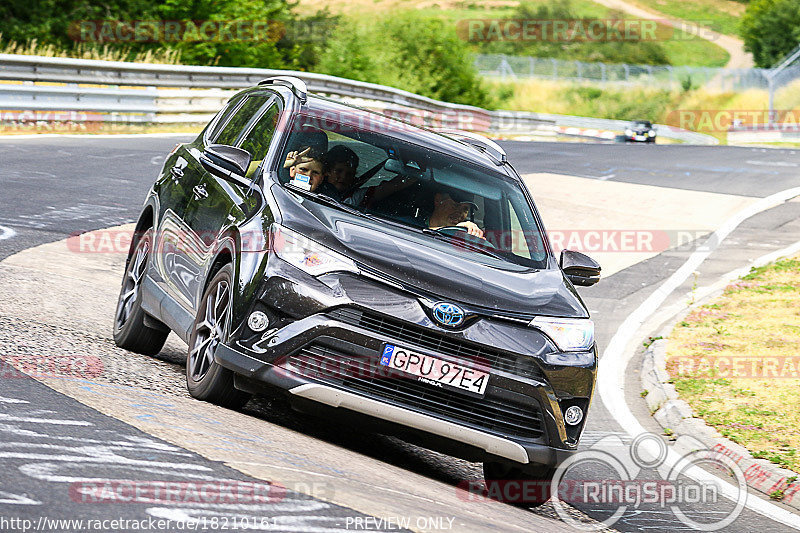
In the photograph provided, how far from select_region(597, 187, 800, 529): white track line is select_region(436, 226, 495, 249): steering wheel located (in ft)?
7.45

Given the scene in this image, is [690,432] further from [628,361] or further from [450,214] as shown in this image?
[450,214]

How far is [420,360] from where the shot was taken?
5766 mm

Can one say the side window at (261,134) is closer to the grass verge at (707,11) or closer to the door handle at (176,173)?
the door handle at (176,173)

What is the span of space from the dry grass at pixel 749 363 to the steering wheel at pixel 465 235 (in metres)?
2.62

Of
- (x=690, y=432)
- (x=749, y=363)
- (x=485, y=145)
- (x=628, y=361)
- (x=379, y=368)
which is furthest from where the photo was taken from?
(x=628, y=361)

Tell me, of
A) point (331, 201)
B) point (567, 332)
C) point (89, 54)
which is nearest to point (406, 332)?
point (567, 332)

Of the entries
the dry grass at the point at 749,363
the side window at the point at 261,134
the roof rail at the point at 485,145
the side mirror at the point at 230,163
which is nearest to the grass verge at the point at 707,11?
the dry grass at the point at 749,363

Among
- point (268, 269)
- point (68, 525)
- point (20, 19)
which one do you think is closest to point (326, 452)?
point (268, 269)

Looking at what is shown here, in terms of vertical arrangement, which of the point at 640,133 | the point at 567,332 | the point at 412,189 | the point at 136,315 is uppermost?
the point at 640,133

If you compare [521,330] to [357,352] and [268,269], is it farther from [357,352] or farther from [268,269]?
[268,269]

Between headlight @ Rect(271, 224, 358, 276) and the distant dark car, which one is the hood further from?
the distant dark car

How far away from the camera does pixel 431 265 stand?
6.16 meters

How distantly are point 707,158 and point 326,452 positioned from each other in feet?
81.1

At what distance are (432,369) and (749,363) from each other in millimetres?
5814
